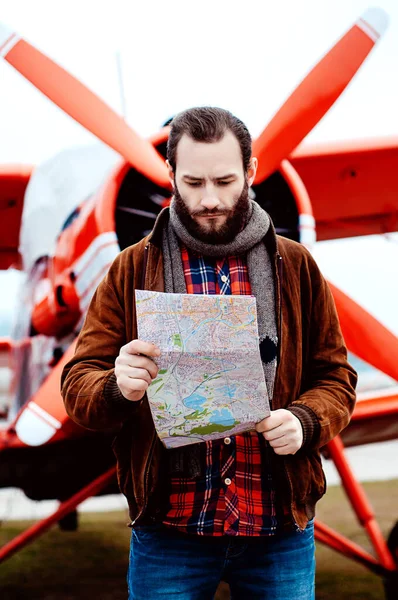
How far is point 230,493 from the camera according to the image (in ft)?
4.35

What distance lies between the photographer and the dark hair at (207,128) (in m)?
1.31

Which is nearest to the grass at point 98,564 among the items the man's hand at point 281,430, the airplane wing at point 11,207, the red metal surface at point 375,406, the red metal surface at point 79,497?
the red metal surface at point 79,497

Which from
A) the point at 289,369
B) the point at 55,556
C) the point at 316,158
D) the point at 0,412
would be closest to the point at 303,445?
the point at 289,369

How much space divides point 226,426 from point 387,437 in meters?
3.60

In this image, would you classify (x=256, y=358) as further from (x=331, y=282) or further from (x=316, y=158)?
(x=316, y=158)

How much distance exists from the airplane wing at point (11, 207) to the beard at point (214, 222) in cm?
344

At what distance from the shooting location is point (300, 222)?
3201 millimetres

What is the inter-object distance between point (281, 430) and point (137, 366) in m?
0.30

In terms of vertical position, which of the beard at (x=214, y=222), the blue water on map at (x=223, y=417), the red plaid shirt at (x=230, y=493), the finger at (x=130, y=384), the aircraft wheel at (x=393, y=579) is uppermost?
the beard at (x=214, y=222)

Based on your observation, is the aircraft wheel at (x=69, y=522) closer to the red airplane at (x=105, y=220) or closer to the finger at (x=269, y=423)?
the red airplane at (x=105, y=220)

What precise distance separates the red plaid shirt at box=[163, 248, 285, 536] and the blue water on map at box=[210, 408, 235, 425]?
0.12 m

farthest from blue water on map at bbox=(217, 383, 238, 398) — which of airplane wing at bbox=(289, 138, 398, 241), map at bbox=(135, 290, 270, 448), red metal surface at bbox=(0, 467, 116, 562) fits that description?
airplane wing at bbox=(289, 138, 398, 241)

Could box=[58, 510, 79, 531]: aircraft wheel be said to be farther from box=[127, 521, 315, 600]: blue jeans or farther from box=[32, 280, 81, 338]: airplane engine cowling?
box=[127, 521, 315, 600]: blue jeans

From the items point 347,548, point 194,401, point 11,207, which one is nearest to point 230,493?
point 194,401
